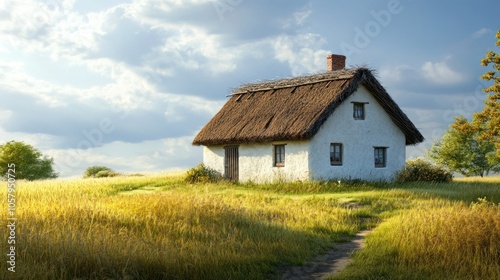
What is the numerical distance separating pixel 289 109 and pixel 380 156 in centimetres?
618

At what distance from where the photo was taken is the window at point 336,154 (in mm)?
27212

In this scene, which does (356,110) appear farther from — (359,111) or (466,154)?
(466,154)

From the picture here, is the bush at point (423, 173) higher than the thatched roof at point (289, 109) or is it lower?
lower

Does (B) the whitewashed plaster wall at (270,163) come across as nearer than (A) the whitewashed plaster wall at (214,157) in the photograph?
Yes

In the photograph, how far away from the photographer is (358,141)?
28.4m

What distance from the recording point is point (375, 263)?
34.1 feet

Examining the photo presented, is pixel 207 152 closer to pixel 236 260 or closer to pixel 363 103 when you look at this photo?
pixel 363 103

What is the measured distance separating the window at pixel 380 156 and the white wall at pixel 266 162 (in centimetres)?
562

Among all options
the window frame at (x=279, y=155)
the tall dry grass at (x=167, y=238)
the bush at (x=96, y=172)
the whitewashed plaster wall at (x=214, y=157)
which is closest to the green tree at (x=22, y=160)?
the bush at (x=96, y=172)

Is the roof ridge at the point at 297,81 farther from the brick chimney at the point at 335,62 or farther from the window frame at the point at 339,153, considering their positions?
the window frame at the point at 339,153

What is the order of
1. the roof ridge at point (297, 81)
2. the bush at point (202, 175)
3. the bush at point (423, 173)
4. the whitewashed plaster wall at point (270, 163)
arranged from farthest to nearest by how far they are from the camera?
the bush at point (423, 173), the bush at point (202, 175), the roof ridge at point (297, 81), the whitewashed plaster wall at point (270, 163)

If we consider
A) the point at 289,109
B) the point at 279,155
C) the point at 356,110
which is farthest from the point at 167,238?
the point at 356,110

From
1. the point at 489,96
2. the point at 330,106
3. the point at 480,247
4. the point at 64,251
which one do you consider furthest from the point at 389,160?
the point at 64,251

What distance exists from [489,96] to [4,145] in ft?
147
